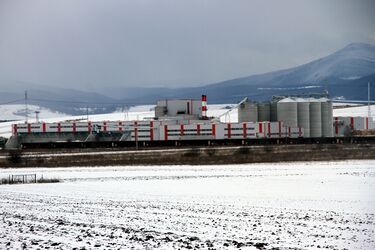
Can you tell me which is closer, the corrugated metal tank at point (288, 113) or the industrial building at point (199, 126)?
the industrial building at point (199, 126)

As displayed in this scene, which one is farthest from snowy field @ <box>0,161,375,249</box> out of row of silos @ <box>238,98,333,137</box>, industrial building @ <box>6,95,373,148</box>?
row of silos @ <box>238,98,333,137</box>

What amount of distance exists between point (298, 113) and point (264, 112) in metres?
7.88

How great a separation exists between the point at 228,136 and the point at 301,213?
3576 inches

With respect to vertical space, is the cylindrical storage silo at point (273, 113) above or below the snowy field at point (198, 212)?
above

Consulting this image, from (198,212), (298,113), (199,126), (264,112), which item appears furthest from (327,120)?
(198,212)

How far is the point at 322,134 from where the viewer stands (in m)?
126

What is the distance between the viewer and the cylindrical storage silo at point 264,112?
128250 millimetres

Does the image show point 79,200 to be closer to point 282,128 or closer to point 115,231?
point 115,231

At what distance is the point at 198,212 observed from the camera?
22.9 m

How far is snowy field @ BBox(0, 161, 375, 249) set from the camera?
1709 cm

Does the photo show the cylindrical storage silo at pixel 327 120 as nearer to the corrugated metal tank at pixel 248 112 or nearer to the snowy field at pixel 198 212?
the corrugated metal tank at pixel 248 112

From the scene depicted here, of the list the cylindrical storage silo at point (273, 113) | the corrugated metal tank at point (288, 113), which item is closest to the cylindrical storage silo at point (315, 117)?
the corrugated metal tank at point (288, 113)

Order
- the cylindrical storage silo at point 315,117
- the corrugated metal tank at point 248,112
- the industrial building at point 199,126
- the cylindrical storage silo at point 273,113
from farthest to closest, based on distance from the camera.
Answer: the cylindrical storage silo at point 273,113
the corrugated metal tank at point 248,112
the cylindrical storage silo at point 315,117
the industrial building at point 199,126

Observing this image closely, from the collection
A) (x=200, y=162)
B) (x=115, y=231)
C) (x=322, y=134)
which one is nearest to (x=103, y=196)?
(x=115, y=231)
